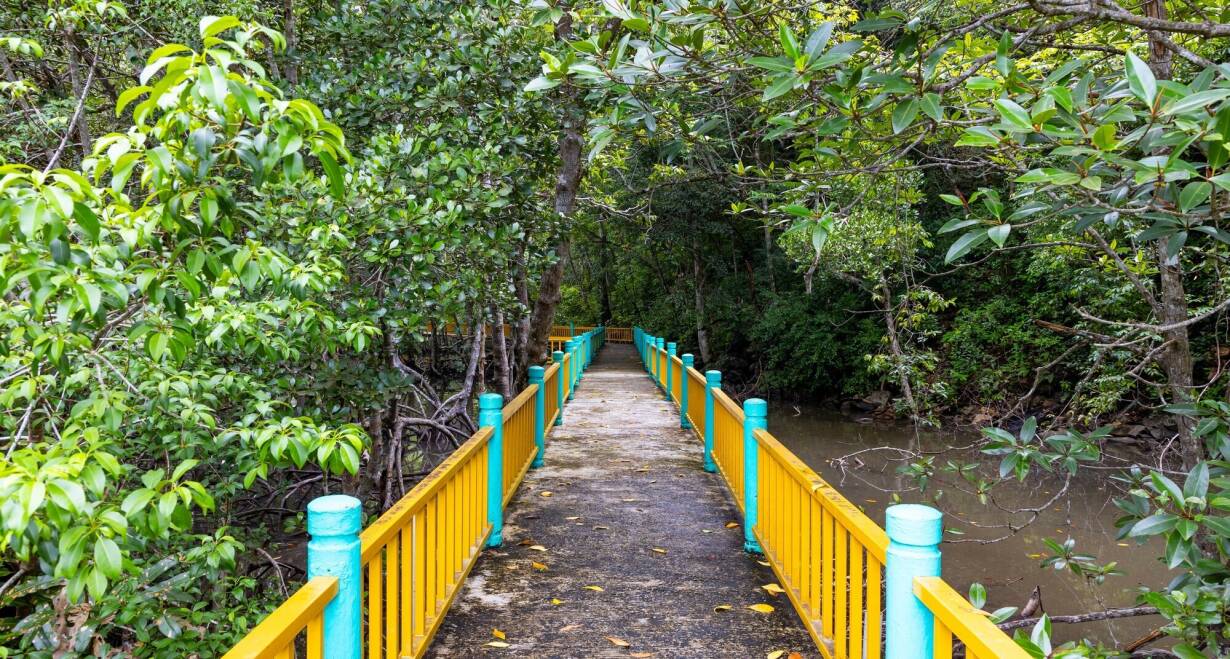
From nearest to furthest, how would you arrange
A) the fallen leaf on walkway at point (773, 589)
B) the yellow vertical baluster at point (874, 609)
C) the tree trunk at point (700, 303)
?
the yellow vertical baluster at point (874, 609), the fallen leaf on walkway at point (773, 589), the tree trunk at point (700, 303)

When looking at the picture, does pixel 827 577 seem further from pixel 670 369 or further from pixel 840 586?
pixel 670 369

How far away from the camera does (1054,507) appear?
41.0ft

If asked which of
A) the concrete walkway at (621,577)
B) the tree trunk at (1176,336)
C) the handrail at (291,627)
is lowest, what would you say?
the concrete walkway at (621,577)

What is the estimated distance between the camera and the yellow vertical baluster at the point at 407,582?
3264mm

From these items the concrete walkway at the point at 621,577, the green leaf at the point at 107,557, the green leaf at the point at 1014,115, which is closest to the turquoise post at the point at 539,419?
the concrete walkway at the point at 621,577

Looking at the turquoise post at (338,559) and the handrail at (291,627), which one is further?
the turquoise post at (338,559)

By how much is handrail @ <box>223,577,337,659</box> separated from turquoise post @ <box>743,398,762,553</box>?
342 cm

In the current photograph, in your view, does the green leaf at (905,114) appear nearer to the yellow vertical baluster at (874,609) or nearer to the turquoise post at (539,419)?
the yellow vertical baluster at (874,609)

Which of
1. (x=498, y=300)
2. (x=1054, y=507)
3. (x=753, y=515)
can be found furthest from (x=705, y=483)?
(x=1054, y=507)

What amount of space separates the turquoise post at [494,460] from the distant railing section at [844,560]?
1818mm

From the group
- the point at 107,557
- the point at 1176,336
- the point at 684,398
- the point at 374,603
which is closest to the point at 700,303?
the point at 684,398

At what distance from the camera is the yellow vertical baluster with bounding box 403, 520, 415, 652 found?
326cm

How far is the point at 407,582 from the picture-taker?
131 inches

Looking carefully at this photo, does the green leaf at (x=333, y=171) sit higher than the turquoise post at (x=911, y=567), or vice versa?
the green leaf at (x=333, y=171)
